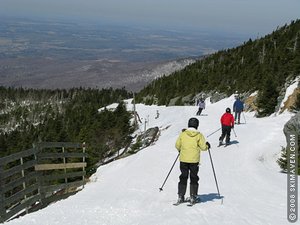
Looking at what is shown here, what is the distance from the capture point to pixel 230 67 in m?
75.6

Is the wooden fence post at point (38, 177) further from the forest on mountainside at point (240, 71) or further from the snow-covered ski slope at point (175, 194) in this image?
the forest on mountainside at point (240, 71)

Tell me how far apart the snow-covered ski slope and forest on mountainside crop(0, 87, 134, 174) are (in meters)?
13.3

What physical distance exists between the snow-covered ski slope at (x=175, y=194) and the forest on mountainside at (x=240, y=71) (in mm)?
20857

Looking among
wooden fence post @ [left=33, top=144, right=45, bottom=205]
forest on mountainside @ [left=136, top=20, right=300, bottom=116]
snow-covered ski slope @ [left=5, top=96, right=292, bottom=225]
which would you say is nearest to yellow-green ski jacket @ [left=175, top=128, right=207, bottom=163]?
snow-covered ski slope @ [left=5, top=96, right=292, bottom=225]

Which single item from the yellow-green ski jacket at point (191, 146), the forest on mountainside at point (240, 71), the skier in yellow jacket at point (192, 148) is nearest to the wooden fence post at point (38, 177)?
the skier in yellow jacket at point (192, 148)

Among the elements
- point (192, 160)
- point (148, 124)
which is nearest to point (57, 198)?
point (192, 160)

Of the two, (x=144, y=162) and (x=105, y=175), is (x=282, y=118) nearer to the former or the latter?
(x=144, y=162)

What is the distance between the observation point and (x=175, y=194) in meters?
11.8

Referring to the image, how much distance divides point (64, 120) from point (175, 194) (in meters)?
92.4

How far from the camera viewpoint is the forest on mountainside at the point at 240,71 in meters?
52.7

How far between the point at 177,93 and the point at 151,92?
17.7m

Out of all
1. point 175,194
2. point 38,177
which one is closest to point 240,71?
point 175,194

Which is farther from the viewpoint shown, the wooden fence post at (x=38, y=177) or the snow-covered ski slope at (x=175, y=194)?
the wooden fence post at (x=38, y=177)

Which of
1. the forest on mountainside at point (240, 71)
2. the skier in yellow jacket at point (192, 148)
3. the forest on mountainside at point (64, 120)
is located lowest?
the forest on mountainside at point (64, 120)
